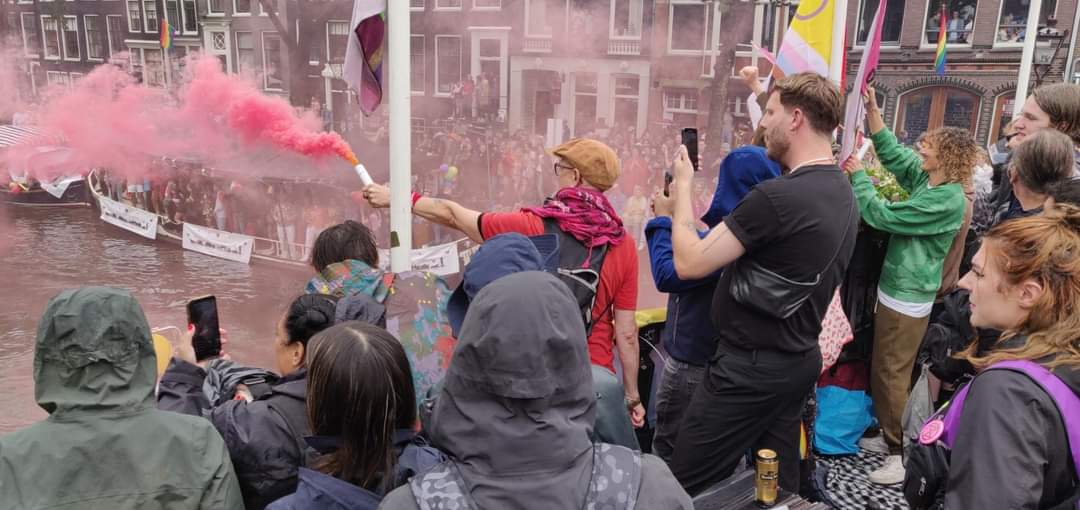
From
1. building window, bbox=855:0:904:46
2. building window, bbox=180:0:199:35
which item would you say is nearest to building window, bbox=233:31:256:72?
building window, bbox=180:0:199:35

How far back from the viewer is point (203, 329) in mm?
2303

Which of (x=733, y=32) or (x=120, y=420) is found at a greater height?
(x=733, y=32)

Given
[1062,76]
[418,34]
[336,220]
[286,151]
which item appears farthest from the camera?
[1062,76]

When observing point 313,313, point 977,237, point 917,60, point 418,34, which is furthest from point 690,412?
point 917,60

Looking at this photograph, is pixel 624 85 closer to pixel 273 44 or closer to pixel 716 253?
pixel 273 44

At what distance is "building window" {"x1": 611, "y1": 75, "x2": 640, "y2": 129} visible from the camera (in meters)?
11.0

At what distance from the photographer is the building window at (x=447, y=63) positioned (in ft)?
28.8

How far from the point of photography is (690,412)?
Result: 2566 mm

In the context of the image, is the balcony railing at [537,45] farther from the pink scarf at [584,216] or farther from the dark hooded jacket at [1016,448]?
the dark hooded jacket at [1016,448]

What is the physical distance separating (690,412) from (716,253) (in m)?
0.62

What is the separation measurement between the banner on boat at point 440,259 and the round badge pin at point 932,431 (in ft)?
21.0

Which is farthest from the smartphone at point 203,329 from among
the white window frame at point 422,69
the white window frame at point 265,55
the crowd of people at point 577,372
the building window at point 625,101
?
the building window at point 625,101

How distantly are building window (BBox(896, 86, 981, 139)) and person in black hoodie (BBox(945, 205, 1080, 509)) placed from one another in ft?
68.6

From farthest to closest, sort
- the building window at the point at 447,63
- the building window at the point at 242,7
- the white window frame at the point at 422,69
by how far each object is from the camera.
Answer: the building window at the point at 447,63, the white window frame at the point at 422,69, the building window at the point at 242,7
